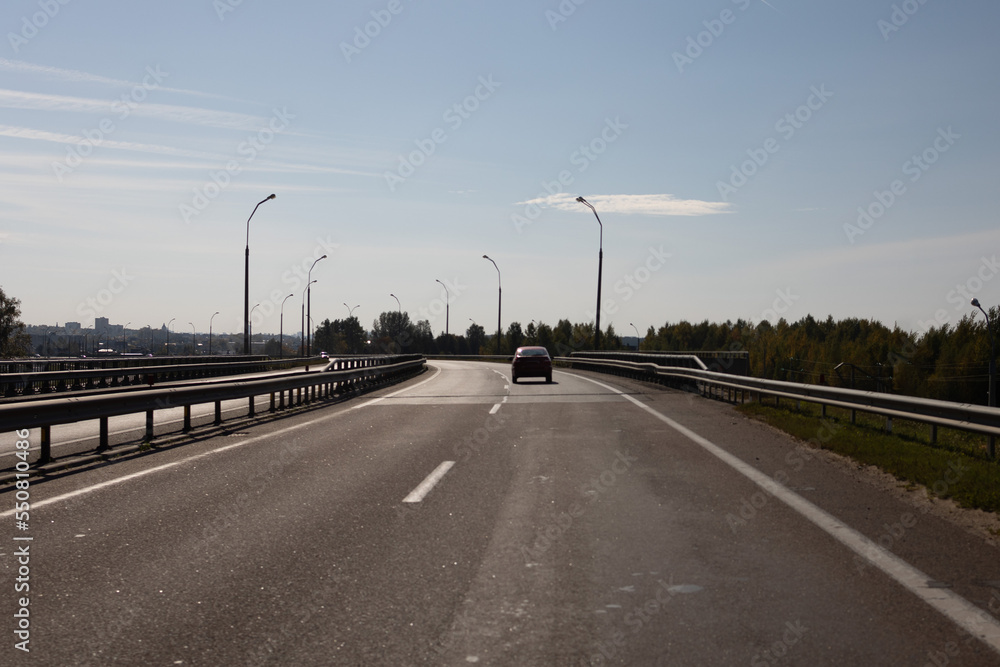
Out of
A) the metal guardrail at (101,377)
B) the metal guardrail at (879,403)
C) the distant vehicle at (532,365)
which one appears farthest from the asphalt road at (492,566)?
the distant vehicle at (532,365)

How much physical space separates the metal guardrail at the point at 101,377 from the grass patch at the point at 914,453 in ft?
61.8

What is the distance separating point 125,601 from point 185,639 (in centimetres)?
83

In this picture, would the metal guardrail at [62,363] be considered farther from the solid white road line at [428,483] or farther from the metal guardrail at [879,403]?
the solid white road line at [428,483]

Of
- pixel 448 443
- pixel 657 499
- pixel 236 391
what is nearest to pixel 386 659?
pixel 657 499

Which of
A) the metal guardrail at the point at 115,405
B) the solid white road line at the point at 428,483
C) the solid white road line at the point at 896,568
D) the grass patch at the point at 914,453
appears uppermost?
the metal guardrail at the point at 115,405

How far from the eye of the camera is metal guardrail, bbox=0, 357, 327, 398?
21359 mm

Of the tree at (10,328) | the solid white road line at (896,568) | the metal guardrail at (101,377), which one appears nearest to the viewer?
the solid white road line at (896,568)

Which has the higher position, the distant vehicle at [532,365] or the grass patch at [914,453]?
the distant vehicle at [532,365]

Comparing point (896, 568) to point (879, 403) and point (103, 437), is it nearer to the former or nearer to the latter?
point (879, 403)

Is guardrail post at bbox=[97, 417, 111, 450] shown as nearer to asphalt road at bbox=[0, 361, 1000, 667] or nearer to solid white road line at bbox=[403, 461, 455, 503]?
asphalt road at bbox=[0, 361, 1000, 667]

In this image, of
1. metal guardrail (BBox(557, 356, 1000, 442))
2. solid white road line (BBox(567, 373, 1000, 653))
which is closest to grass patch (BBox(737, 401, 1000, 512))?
metal guardrail (BBox(557, 356, 1000, 442))

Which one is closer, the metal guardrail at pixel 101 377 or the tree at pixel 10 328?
the metal guardrail at pixel 101 377

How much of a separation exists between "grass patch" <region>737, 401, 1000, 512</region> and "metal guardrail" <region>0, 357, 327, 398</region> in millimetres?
18826

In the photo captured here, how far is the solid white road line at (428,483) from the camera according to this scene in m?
7.62
